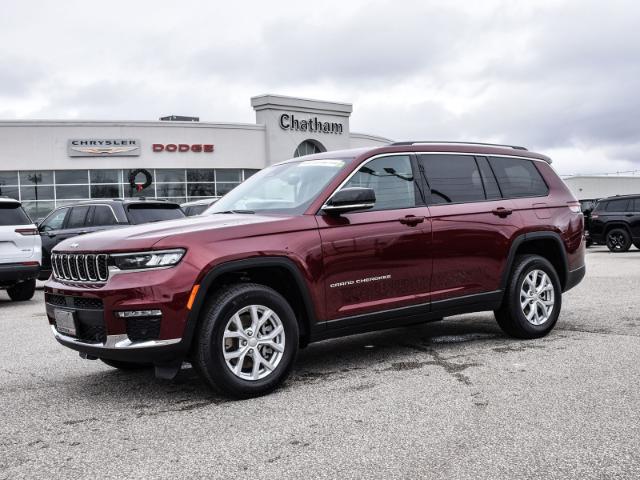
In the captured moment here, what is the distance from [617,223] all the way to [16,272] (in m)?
16.8

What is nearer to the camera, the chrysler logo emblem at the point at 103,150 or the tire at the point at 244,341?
the tire at the point at 244,341

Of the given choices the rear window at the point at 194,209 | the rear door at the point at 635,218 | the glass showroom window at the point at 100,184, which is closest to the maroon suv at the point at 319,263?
the rear window at the point at 194,209

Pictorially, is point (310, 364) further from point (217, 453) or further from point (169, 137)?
point (169, 137)

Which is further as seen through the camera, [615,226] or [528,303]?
[615,226]

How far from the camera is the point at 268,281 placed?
550cm

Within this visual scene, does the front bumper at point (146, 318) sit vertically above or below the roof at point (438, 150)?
below

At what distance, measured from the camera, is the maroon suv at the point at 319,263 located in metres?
4.85

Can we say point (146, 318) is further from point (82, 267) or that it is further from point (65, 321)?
point (65, 321)

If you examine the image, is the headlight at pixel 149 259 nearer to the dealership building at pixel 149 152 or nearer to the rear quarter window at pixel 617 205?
the rear quarter window at pixel 617 205

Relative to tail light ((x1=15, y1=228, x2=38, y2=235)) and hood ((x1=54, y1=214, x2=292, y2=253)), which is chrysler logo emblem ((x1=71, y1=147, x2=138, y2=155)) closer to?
tail light ((x1=15, y1=228, x2=38, y2=235))

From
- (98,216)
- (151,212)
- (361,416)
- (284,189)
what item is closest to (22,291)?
(98,216)

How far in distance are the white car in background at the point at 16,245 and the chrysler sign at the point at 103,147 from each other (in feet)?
105

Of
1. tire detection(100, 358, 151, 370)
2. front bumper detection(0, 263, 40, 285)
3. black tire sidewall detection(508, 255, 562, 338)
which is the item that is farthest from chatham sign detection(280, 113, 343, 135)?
tire detection(100, 358, 151, 370)

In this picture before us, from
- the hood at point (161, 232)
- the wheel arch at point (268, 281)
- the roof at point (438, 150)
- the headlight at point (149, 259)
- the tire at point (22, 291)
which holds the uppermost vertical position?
the roof at point (438, 150)
